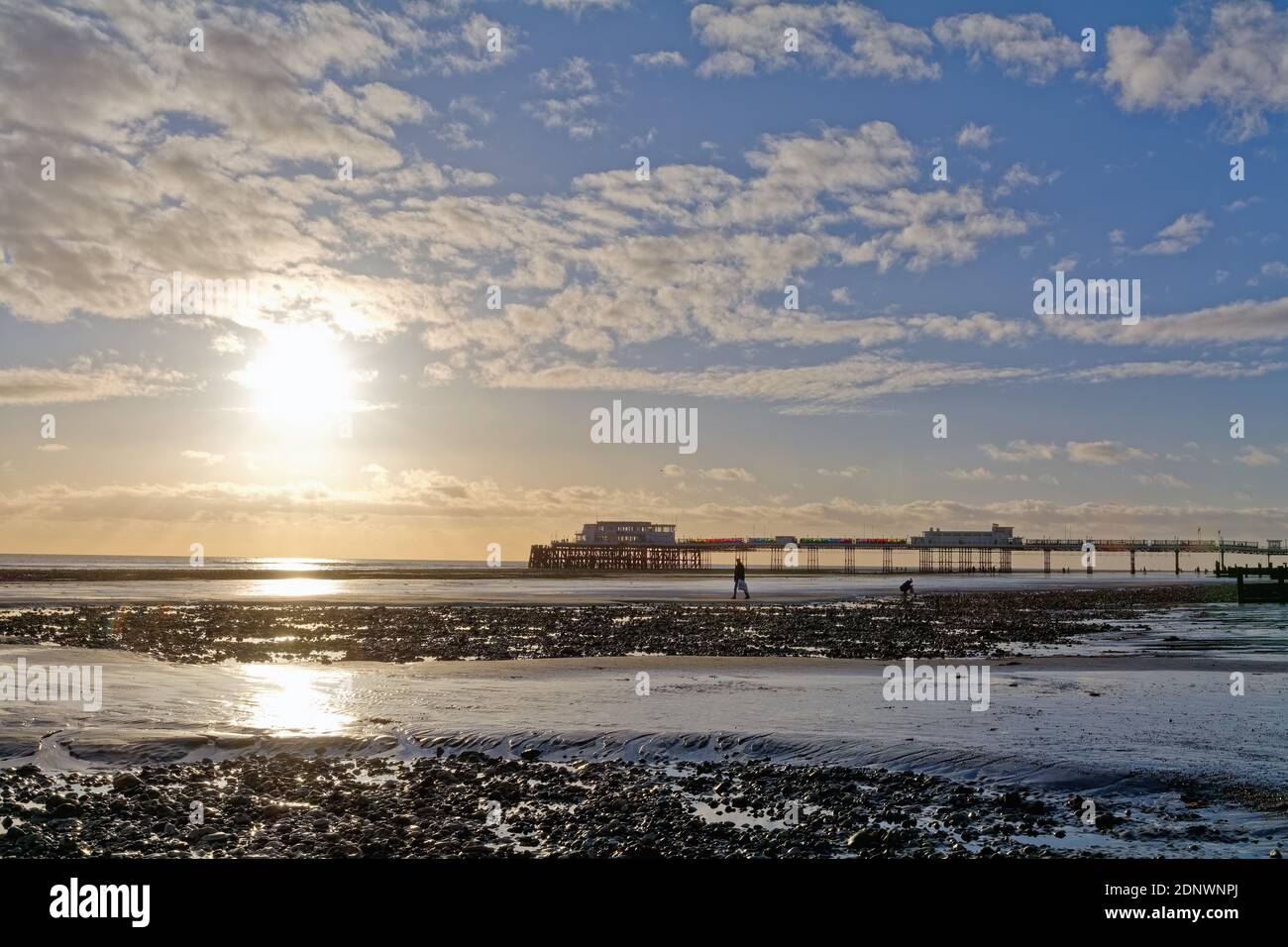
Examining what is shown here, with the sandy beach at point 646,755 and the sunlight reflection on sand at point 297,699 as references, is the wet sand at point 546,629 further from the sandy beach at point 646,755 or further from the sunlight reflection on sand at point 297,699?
the sunlight reflection on sand at point 297,699

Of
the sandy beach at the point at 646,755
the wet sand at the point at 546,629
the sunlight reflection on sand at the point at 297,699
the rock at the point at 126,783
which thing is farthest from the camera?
the wet sand at the point at 546,629

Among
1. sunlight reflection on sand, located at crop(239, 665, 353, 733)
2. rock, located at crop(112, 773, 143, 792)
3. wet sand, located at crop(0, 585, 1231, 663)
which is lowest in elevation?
wet sand, located at crop(0, 585, 1231, 663)

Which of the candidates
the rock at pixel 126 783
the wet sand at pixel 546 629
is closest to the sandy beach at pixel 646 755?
the rock at pixel 126 783

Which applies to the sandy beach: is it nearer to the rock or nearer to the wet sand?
the rock

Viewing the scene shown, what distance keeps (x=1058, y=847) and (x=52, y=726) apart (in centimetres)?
1595

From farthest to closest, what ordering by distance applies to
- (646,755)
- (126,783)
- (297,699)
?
(297,699)
(646,755)
(126,783)

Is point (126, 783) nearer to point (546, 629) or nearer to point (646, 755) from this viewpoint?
point (646, 755)

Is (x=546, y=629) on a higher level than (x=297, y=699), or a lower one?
lower

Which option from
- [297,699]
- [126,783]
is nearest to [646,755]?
[126,783]

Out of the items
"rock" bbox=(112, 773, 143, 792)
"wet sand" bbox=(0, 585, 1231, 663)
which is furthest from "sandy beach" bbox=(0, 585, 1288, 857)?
"wet sand" bbox=(0, 585, 1231, 663)

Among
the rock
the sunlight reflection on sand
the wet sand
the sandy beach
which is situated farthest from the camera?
the wet sand
